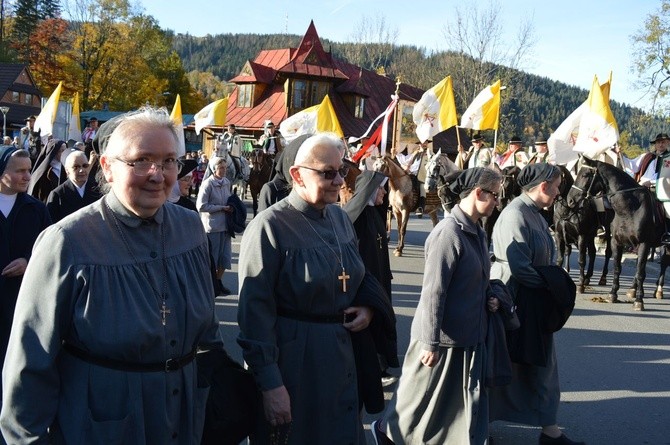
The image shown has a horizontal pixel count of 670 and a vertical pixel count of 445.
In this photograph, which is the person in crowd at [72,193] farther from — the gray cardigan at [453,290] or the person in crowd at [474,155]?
the person in crowd at [474,155]

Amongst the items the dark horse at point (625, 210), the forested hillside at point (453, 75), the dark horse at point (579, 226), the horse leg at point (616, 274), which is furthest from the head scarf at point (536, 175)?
the forested hillside at point (453, 75)

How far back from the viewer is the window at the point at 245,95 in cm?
→ 5228

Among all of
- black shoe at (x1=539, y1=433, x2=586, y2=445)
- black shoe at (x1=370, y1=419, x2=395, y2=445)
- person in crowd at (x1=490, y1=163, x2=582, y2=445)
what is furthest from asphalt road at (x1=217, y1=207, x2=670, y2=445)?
black shoe at (x1=370, y1=419, x2=395, y2=445)

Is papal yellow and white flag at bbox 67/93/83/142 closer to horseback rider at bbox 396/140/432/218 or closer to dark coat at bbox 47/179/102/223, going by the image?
horseback rider at bbox 396/140/432/218

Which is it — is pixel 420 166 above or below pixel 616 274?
above

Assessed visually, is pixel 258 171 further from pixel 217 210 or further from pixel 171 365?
pixel 171 365

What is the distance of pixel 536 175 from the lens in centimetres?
526

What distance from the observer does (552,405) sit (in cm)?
504

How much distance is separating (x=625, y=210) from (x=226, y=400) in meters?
10.1

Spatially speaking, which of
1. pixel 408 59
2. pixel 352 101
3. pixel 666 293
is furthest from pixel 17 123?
pixel 666 293

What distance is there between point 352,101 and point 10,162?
1911 inches

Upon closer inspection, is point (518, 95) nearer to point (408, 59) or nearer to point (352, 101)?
point (352, 101)

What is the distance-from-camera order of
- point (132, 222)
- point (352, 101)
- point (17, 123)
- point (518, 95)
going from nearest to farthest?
point (132, 222), point (518, 95), point (352, 101), point (17, 123)

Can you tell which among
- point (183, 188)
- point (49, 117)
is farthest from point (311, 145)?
point (49, 117)
